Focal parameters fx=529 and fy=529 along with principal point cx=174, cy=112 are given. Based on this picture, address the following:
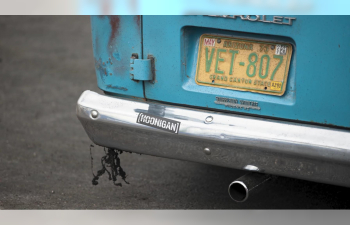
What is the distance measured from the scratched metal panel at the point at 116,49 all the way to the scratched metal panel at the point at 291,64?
A: 0.24 ft

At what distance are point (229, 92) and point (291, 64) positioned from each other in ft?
1.23

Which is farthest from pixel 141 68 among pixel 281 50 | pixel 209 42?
pixel 281 50

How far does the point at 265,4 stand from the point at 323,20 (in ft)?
0.97

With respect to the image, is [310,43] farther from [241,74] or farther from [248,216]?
[248,216]

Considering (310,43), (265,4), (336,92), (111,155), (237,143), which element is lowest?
(111,155)

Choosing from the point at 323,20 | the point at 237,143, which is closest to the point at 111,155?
the point at 237,143

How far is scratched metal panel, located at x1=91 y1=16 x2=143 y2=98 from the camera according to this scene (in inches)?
120

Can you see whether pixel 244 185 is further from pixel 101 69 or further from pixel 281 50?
pixel 101 69

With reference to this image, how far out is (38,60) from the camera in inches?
268

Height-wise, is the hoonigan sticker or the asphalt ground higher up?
the hoonigan sticker

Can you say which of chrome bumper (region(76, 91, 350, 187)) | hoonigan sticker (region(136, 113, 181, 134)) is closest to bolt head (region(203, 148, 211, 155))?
chrome bumper (region(76, 91, 350, 187))

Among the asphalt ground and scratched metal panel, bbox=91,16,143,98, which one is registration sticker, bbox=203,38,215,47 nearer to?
scratched metal panel, bbox=91,16,143,98

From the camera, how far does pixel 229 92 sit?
2.89 metres

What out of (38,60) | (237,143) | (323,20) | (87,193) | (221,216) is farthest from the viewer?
(38,60)
